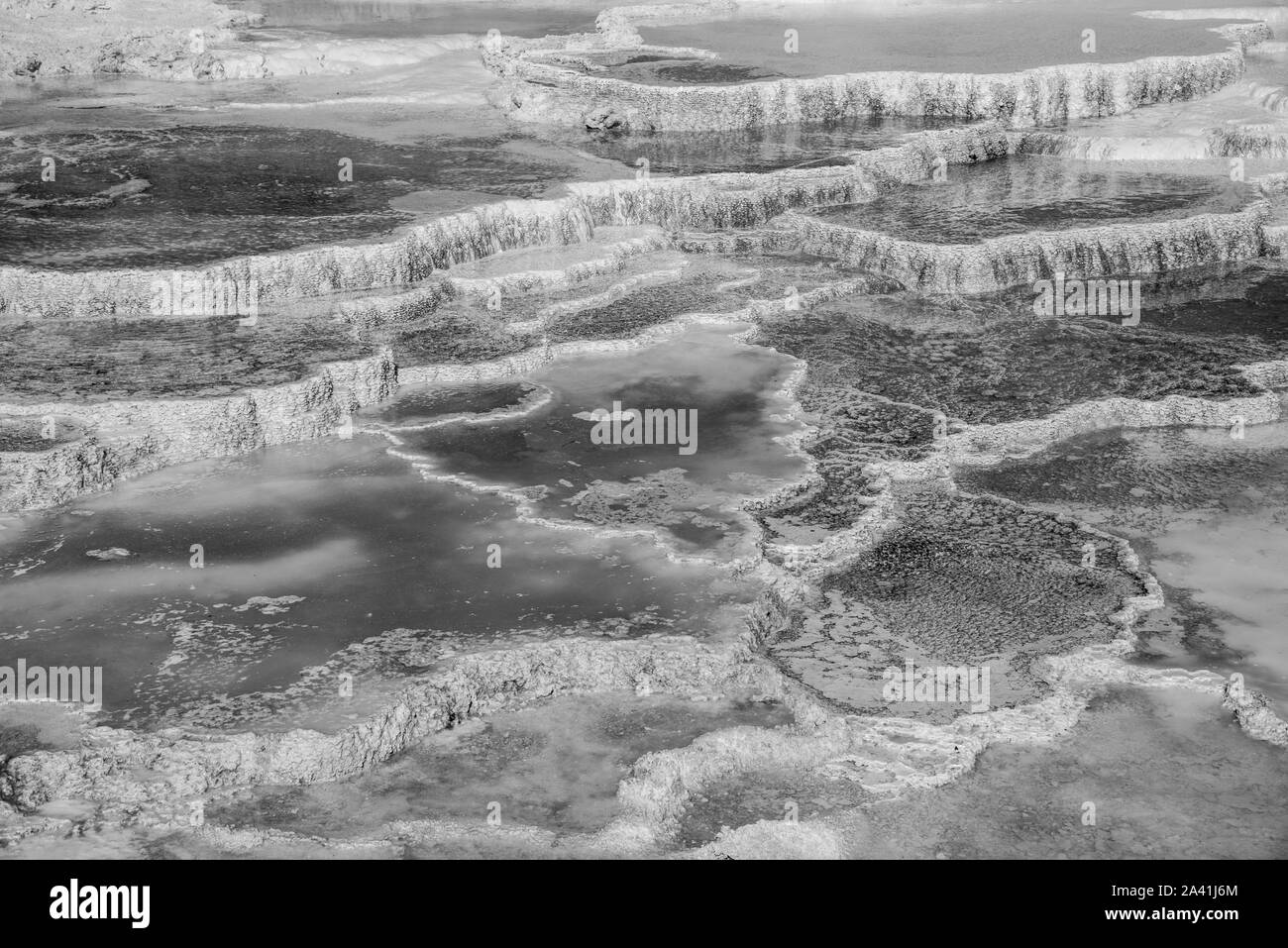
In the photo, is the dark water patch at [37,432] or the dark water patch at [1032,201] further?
the dark water patch at [1032,201]

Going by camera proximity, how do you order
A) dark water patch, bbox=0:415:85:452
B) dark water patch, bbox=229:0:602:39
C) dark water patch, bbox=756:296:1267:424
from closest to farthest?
dark water patch, bbox=0:415:85:452 → dark water patch, bbox=756:296:1267:424 → dark water patch, bbox=229:0:602:39

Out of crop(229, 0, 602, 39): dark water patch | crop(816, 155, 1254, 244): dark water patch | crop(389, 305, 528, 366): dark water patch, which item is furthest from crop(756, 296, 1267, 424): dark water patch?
crop(229, 0, 602, 39): dark water patch

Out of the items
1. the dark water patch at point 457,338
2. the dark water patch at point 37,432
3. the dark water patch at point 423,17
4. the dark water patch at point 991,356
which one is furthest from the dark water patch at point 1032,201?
the dark water patch at point 423,17

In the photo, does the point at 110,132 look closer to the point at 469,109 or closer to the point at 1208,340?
the point at 469,109

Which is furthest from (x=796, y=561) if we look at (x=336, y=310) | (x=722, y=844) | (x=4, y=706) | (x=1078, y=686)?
(x=336, y=310)

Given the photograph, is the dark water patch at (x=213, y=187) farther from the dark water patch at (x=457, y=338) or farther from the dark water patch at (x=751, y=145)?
the dark water patch at (x=457, y=338)

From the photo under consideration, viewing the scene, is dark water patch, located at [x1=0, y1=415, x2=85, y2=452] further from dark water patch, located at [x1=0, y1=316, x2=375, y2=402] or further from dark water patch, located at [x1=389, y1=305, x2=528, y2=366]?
dark water patch, located at [x1=389, y1=305, x2=528, y2=366]

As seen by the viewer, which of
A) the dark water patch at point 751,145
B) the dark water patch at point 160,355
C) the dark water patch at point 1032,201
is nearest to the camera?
the dark water patch at point 160,355

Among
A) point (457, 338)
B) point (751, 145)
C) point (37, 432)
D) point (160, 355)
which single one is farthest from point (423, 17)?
point (37, 432)

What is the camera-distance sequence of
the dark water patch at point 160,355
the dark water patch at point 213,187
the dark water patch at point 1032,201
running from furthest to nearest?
the dark water patch at point 1032,201 < the dark water patch at point 213,187 < the dark water patch at point 160,355

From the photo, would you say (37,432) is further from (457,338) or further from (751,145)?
(751,145)

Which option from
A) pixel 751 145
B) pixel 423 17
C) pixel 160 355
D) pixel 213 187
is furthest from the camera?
pixel 423 17
